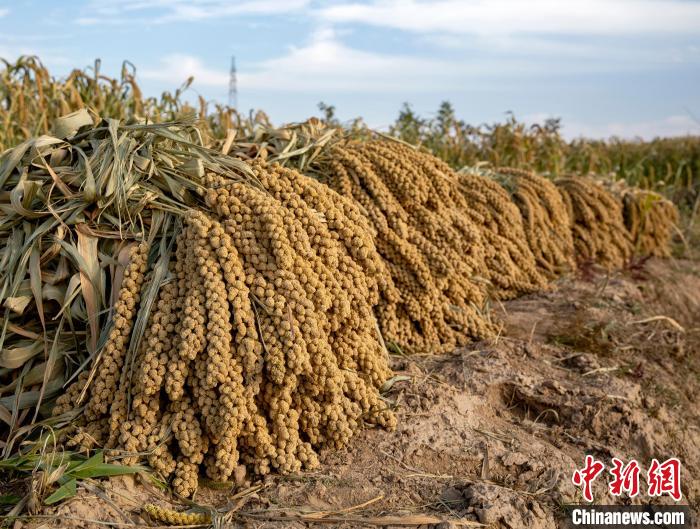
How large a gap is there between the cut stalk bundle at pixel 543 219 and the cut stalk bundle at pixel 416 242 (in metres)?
1.35

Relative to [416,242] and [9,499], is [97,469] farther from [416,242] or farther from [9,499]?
[416,242]

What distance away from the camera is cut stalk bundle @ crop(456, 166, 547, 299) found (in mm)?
4797

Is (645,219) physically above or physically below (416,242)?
below

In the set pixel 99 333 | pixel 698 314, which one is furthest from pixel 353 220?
pixel 698 314

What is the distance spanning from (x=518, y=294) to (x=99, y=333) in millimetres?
3215

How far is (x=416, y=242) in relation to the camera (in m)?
3.78

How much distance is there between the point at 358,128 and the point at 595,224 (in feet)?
9.19

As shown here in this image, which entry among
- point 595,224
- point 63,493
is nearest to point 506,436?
point 63,493

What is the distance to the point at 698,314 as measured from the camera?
6.02 metres

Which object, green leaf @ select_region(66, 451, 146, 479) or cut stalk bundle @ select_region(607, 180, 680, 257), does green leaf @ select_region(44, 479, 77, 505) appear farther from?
cut stalk bundle @ select_region(607, 180, 680, 257)

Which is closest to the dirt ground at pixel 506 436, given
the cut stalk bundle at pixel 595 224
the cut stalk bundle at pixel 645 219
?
the cut stalk bundle at pixel 595 224

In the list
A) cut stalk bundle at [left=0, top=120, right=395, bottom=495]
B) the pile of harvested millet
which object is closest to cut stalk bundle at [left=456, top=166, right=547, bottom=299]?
cut stalk bundle at [left=0, top=120, right=395, bottom=495]

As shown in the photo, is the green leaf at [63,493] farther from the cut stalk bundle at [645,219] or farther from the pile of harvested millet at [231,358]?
the cut stalk bundle at [645,219]

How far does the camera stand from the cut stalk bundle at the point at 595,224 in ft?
20.1
